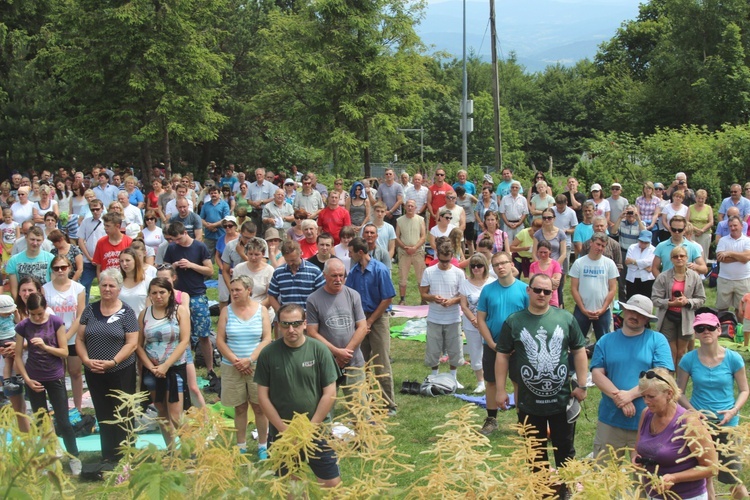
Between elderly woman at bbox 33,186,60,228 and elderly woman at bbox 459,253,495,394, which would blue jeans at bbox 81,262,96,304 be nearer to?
elderly woman at bbox 33,186,60,228

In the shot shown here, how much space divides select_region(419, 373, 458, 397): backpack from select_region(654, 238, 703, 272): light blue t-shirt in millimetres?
3062

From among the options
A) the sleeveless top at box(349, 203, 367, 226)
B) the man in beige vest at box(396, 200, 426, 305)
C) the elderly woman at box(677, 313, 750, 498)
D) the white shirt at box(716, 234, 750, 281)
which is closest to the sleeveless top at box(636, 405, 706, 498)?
the elderly woman at box(677, 313, 750, 498)

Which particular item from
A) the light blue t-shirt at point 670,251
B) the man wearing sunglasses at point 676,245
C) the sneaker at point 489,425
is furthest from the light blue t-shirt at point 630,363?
the light blue t-shirt at point 670,251

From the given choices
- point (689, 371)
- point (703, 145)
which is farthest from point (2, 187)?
point (703, 145)

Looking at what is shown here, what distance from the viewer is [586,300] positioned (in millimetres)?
9211

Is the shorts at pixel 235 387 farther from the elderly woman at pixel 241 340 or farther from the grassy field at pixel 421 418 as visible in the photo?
the grassy field at pixel 421 418

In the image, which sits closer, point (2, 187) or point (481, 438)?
point (481, 438)

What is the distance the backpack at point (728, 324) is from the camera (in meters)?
10.3

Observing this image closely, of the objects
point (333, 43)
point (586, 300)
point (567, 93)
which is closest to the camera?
point (586, 300)

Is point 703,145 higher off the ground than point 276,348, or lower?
higher

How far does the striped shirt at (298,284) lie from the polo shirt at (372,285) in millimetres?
489

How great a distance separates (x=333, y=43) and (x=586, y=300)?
18.3 meters

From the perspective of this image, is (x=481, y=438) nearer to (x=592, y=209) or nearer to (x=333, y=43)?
(x=592, y=209)

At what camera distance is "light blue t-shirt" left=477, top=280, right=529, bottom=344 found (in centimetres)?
784
